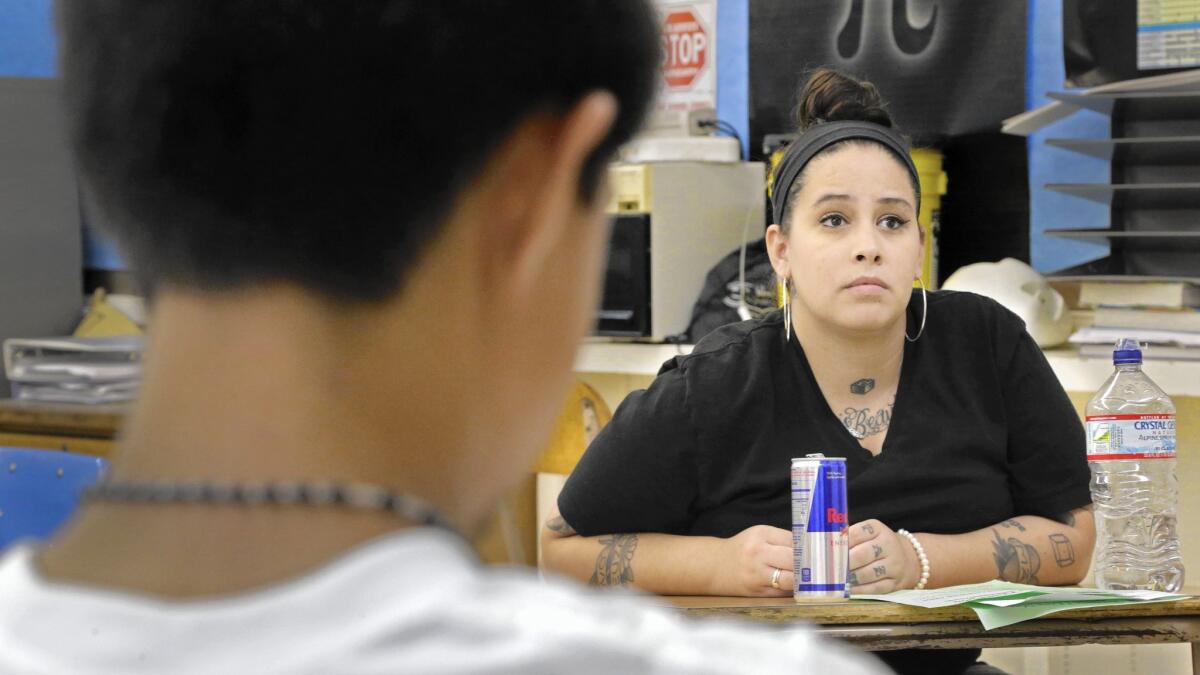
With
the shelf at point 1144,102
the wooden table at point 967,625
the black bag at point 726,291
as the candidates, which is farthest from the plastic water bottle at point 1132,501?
the black bag at point 726,291

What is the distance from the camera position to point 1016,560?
6.46 ft

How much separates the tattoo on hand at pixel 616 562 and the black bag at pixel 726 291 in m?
1.17

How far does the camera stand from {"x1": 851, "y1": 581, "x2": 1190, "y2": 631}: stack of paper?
161 cm

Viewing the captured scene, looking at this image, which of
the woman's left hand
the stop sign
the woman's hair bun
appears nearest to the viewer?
the woman's left hand

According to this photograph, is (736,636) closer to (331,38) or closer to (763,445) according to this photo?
(331,38)

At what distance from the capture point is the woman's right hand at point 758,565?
1.84 meters

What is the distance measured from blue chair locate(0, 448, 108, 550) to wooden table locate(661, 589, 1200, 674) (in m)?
1.13

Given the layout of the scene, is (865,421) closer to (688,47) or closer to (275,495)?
(275,495)

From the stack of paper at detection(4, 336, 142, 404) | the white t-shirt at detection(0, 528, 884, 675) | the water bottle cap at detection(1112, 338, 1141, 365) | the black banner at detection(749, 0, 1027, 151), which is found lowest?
the stack of paper at detection(4, 336, 142, 404)

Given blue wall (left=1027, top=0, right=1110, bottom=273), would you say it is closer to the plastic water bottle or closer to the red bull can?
the plastic water bottle

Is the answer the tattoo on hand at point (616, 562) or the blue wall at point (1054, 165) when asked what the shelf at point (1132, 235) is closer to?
the blue wall at point (1054, 165)

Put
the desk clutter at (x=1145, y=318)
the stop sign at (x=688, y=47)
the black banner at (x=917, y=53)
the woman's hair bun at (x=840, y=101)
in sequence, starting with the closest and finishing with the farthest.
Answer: the woman's hair bun at (x=840, y=101) < the desk clutter at (x=1145, y=318) < the black banner at (x=917, y=53) < the stop sign at (x=688, y=47)

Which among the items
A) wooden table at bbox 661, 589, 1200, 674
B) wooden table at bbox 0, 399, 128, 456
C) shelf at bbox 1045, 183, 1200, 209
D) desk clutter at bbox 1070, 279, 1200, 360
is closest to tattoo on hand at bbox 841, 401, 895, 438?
wooden table at bbox 661, 589, 1200, 674

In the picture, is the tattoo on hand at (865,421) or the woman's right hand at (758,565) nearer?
the woman's right hand at (758,565)
